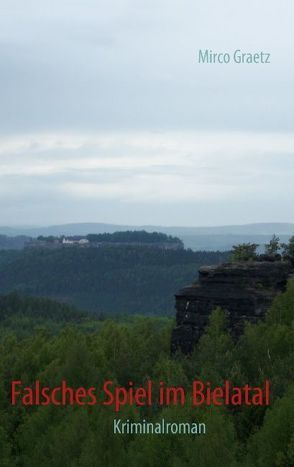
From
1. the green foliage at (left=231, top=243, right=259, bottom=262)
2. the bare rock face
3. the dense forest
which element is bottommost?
the dense forest

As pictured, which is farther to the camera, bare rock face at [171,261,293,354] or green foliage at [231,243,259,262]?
green foliage at [231,243,259,262]

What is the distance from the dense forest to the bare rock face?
210cm

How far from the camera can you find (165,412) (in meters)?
47.7

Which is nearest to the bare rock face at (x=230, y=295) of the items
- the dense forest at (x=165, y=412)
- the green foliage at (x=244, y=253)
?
the dense forest at (x=165, y=412)

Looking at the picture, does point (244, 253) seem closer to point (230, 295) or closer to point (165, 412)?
point (230, 295)

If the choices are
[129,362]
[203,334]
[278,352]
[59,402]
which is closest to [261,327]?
[278,352]

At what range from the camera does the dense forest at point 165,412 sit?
144ft

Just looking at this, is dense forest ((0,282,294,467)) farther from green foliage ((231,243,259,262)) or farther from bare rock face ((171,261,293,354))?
green foliage ((231,243,259,262))

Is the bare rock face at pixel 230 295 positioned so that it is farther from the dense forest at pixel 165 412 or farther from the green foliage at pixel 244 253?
the green foliage at pixel 244 253

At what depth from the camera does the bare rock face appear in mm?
72375

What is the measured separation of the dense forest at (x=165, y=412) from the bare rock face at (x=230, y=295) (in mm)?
2103

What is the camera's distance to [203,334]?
72.9 m

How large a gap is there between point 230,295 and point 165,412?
2665 centimetres

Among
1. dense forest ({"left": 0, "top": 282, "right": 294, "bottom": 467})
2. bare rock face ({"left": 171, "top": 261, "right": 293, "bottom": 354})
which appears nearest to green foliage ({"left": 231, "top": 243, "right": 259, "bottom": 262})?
bare rock face ({"left": 171, "top": 261, "right": 293, "bottom": 354})
